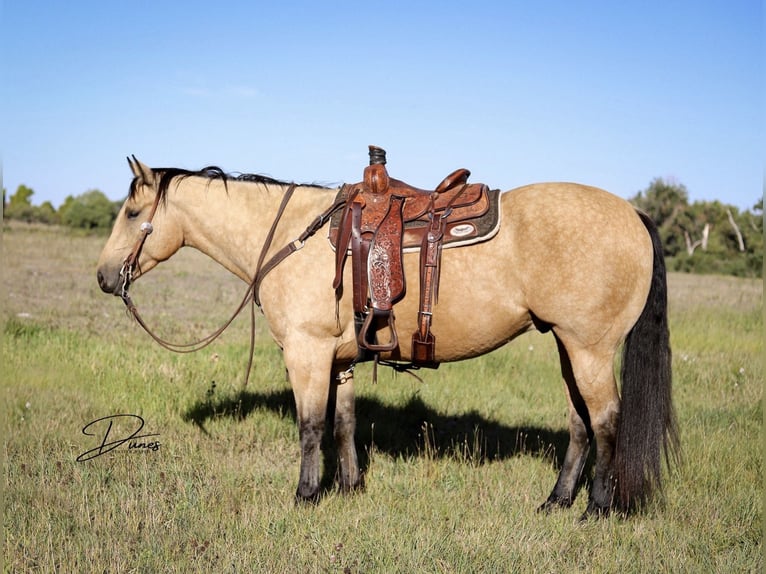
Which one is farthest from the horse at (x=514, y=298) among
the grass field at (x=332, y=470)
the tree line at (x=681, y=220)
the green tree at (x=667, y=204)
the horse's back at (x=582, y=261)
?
the green tree at (x=667, y=204)

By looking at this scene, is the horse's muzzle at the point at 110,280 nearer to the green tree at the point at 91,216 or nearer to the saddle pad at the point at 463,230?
the saddle pad at the point at 463,230

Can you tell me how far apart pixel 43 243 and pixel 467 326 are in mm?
24572

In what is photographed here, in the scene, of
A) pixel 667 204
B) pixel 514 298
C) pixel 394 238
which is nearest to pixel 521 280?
pixel 514 298

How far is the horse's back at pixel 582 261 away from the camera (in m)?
3.94

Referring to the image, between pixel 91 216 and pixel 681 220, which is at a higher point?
pixel 681 220

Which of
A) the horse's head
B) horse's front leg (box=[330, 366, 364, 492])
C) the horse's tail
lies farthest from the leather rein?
the horse's tail

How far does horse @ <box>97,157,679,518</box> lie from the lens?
398cm

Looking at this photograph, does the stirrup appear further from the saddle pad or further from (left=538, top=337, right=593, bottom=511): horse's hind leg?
(left=538, top=337, right=593, bottom=511): horse's hind leg

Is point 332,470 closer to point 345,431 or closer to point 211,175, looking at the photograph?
point 345,431

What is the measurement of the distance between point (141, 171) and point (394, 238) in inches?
79.6

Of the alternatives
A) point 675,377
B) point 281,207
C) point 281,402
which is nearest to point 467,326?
point 281,207

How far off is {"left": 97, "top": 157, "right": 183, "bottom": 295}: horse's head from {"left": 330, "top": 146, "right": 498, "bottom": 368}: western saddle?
138cm

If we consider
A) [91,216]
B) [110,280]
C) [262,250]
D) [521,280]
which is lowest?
[110,280]

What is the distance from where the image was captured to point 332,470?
16.8ft
